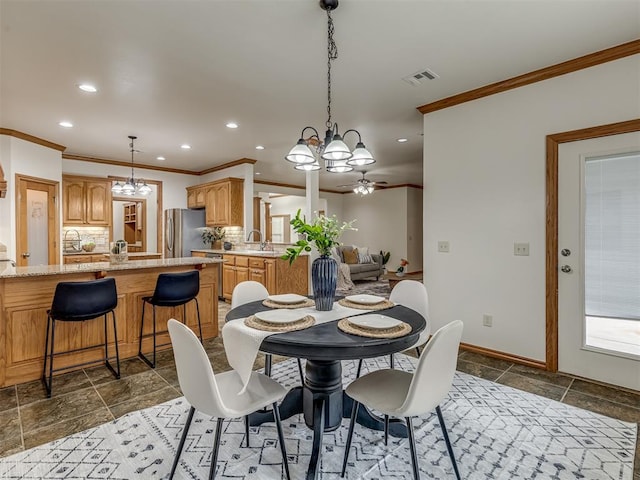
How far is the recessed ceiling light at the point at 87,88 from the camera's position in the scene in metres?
3.22

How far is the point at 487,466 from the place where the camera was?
1.78 m

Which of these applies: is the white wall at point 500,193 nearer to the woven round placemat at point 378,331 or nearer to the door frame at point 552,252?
the door frame at point 552,252

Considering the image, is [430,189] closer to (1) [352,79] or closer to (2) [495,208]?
(2) [495,208]

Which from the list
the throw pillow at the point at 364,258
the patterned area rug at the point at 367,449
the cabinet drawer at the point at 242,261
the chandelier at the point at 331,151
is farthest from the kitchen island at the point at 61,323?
the throw pillow at the point at 364,258

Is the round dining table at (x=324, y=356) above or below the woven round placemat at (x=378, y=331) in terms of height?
below

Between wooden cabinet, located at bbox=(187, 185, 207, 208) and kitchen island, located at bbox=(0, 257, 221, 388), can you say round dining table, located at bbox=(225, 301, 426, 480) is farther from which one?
wooden cabinet, located at bbox=(187, 185, 207, 208)

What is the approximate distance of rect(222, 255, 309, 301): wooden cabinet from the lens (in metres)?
5.30

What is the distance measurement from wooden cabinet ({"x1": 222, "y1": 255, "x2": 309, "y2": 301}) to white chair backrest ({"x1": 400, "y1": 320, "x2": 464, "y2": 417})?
378cm

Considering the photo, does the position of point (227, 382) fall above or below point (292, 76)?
below

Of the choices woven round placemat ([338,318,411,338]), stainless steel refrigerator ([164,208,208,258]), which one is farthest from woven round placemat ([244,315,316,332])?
stainless steel refrigerator ([164,208,208,258])

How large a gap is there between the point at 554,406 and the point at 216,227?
623 centimetres

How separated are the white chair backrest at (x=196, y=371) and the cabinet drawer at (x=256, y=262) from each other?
155 inches

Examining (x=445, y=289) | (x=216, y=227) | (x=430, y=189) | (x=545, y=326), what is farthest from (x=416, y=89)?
(x=216, y=227)

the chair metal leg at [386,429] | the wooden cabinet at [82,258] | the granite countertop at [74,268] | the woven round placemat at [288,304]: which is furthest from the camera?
the wooden cabinet at [82,258]
